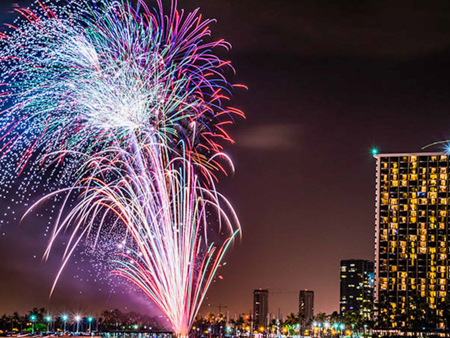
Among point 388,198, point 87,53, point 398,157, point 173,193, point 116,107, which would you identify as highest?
point 398,157

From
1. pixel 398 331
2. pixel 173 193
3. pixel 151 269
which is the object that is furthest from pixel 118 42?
pixel 398 331

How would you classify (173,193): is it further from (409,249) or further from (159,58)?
(409,249)

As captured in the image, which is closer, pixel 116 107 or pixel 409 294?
pixel 116 107

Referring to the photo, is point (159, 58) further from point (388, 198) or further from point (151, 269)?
point (388, 198)

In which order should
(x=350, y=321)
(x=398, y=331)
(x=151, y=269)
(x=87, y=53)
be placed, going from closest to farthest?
(x=87, y=53) < (x=151, y=269) < (x=398, y=331) < (x=350, y=321)

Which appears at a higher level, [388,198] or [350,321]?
[388,198]

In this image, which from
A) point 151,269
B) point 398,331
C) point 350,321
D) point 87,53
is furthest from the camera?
point 350,321
